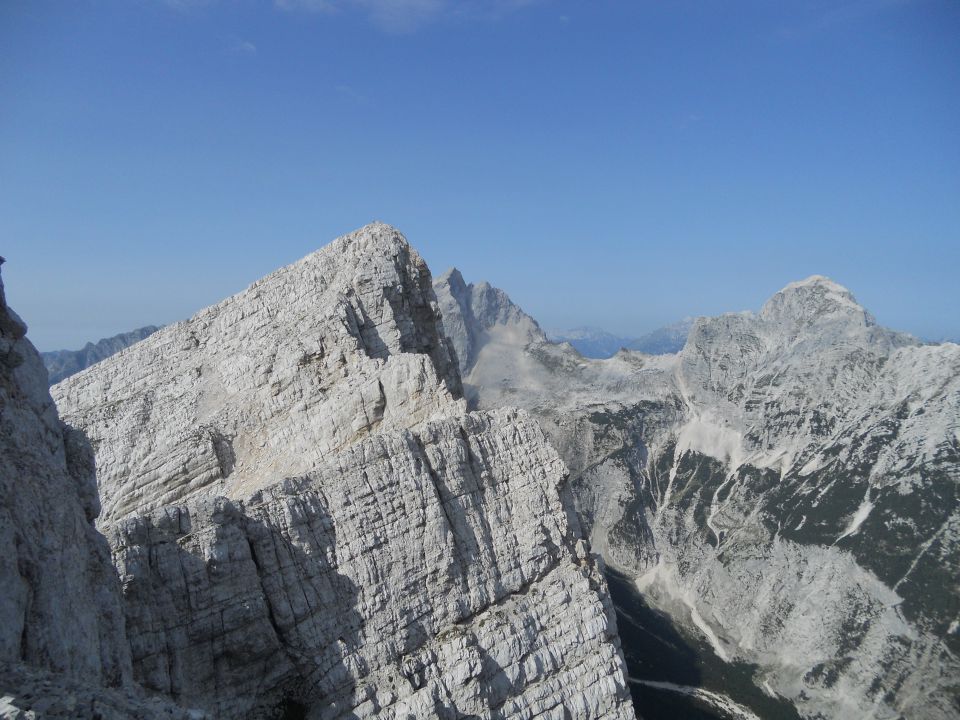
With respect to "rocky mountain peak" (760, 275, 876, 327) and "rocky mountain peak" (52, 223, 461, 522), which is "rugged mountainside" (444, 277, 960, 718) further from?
"rocky mountain peak" (52, 223, 461, 522)

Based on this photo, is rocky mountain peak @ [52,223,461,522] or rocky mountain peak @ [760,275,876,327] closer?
rocky mountain peak @ [52,223,461,522]

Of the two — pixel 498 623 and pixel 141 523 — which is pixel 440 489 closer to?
pixel 498 623

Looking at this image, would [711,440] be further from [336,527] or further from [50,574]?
[50,574]

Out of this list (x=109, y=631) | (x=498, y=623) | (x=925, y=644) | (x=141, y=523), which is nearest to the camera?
(x=109, y=631)

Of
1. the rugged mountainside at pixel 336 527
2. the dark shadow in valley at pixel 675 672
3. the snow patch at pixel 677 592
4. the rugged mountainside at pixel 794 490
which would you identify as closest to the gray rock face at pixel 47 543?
the rugged mountainside at pixel 336 527

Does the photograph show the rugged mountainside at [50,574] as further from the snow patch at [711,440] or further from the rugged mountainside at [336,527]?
the snow patch at [711,440]

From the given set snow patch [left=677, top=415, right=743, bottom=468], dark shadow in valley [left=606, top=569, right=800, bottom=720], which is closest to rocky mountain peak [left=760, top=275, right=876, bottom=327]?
snow patch [left=677, top=415, right=743, bottom=468]

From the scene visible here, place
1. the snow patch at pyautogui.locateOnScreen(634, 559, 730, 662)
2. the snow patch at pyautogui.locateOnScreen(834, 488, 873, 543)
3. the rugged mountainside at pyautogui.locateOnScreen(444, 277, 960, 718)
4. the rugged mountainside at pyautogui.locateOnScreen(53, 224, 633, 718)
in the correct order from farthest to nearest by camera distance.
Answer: the snow patch at pyautogui.locateOnScreen(834, 488, 873, 543)
the snow patch at pyautogui.locateOnScreen(634, 559, 730, 662)
the rugged mountainside at pyautogui.locateOnScreen(444, 277, 960, 718)
the rugged mountainside at pyautogui.locateOnScreen(53, 224, 633, 718)

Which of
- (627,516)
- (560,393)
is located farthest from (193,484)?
(560,393)
